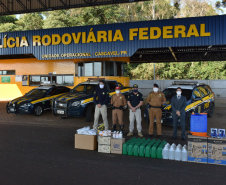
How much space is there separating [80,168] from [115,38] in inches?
470

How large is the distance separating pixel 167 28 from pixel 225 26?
11.0ft

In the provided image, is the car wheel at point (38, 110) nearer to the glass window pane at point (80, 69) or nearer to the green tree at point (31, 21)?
the glass window pane at point (80, 69)

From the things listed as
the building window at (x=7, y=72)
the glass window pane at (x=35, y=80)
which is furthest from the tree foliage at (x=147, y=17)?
the glass window pane at (x=35, y=80)

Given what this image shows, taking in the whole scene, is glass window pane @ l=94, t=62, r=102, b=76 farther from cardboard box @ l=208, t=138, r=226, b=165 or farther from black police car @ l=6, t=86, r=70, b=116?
cardboard box @ l=208, t=138, r=226, b=165

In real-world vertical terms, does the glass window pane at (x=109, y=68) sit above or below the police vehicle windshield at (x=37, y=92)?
above

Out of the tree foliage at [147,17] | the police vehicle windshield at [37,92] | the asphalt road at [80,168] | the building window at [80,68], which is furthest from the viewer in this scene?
the tree foliage at [147,17]

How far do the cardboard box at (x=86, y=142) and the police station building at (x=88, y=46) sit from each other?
32.7ft

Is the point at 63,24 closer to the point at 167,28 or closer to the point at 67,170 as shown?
the point at 167,28

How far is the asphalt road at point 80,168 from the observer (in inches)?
182

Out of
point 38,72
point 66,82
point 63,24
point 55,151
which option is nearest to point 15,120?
point 55,151

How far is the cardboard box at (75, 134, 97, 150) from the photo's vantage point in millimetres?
6695

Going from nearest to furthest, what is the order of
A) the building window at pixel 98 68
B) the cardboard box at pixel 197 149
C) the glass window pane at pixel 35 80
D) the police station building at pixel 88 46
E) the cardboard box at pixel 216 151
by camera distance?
the cardboard box at pixel 216 151 < the cardboard box at pixel 197 149 < the police station building at pixel 88 46 < the building window at pixel 98 68 < the glass window pane at pixel 35 80

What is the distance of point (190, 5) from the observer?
152 ft

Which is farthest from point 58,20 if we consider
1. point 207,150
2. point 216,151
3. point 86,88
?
point 216,151
